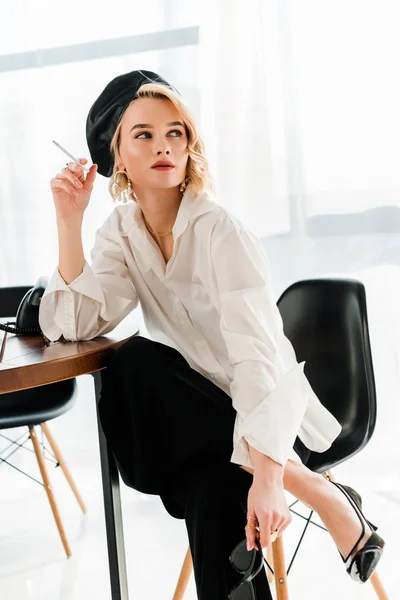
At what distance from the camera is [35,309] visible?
160 cm

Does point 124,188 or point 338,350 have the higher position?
point 124,188

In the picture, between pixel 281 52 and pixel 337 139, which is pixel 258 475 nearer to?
pixel 337 139

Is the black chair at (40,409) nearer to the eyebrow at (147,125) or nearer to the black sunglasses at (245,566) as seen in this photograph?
the eyebrow at (147,125)

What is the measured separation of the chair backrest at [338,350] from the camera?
5.24ft

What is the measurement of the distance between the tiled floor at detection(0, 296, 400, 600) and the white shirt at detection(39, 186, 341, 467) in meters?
0.73

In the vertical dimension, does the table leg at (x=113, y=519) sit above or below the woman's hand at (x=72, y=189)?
below

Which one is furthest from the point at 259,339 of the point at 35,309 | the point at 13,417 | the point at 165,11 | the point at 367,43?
the point at 165,11

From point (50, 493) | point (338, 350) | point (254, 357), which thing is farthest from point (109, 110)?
point (50, 493)

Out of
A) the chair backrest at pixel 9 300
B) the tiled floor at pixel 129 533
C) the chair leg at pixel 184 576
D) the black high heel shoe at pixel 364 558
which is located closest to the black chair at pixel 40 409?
the tiled floor at pixel 129 533

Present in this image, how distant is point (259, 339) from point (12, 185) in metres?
1.87

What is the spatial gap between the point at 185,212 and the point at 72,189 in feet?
0.79

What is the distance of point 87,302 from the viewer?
1467 mm

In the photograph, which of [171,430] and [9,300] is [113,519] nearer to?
[171,430]

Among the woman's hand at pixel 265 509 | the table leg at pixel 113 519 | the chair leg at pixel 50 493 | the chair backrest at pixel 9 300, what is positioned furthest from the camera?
the chair backrest at pixel 9 300
